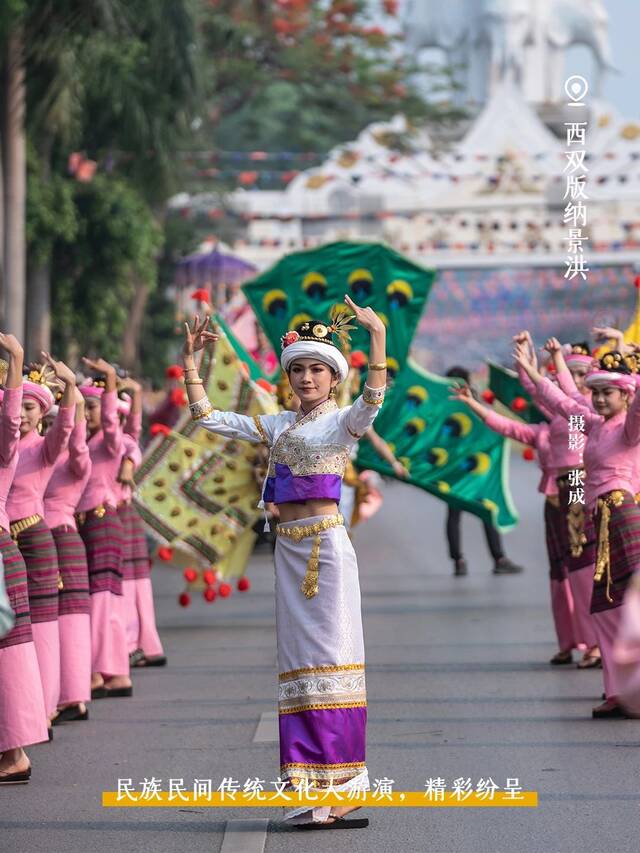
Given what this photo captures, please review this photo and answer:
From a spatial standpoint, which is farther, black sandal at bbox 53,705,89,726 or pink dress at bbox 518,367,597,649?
pink dress at bbox 518,367,597,649

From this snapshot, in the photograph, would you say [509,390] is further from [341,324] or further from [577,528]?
[341,324]

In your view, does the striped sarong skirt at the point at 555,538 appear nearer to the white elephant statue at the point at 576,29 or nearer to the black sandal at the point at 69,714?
the black sandal at the point at 69,714

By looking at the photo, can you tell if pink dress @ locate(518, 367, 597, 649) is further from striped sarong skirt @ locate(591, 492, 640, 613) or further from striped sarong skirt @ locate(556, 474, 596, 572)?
striped sarong skirt @ locate(591, 492, 640, 613)

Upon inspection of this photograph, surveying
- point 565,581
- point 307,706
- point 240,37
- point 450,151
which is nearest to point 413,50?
point 450,151

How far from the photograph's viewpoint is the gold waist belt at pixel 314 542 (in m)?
6.98

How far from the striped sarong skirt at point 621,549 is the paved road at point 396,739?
2.05ft

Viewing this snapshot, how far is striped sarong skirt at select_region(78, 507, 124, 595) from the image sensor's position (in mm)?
10445

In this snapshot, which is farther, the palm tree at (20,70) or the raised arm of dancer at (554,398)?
the palm tree at (20,70)

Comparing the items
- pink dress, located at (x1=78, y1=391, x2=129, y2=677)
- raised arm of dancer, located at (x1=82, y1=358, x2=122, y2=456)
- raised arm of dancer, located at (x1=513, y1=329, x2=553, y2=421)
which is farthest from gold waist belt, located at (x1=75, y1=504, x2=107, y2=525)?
raised arm of dancer, located at (x1=513, y1=329, x2=553, y2=421)

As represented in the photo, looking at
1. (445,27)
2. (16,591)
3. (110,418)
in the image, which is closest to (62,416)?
(16,591)

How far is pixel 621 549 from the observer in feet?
30.8

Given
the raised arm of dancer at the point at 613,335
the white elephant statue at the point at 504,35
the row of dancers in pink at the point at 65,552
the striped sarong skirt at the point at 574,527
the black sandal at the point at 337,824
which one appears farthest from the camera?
the white elephant statue at the point at 504,35

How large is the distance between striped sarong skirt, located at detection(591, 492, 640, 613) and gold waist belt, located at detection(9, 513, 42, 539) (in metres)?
2.87

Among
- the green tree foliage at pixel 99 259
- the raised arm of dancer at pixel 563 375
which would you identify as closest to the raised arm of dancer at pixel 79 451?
the raised arm of dancer at pixel 563 375
